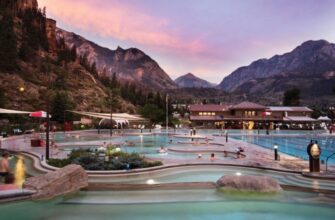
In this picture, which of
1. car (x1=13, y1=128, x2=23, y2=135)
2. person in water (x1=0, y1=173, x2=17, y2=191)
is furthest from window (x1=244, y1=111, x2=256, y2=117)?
person in water (x1=0, y1=173, x2=17, y2=191)

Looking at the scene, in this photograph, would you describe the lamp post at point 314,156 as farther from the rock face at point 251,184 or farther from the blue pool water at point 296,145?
the blue pool water at point 296,145

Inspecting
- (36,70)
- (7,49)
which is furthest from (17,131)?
(36,70)

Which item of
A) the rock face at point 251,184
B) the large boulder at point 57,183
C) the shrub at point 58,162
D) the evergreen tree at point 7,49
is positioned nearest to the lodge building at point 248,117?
the shrub at point 58,162

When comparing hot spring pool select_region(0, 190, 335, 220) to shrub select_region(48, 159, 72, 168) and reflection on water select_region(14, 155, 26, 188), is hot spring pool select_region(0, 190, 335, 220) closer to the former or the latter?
reflection on water select_region(14, 155, 26, 188)

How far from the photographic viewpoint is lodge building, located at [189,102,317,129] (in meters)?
69.8

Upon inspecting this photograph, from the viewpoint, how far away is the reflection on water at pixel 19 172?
13.1 metres

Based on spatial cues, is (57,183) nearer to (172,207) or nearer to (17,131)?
(172,207)

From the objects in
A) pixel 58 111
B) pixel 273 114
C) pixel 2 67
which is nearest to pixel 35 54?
pixel 2 67

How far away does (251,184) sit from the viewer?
11.8 meters

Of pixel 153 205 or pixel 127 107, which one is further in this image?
pixel 127 107

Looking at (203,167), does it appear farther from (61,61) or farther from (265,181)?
(61,61)

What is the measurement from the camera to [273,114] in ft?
238

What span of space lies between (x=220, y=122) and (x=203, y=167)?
184 feet

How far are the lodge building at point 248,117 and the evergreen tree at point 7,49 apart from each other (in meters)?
57.0
